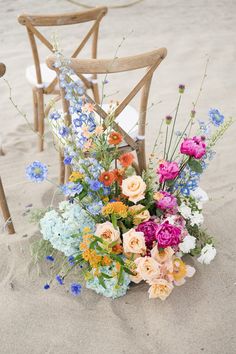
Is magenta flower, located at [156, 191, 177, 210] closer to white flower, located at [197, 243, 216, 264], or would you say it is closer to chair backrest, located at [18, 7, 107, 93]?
white flower, located at [197, 243, 216, 264]

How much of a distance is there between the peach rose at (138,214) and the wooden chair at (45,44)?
0.84 m

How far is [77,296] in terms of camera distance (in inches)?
80.0

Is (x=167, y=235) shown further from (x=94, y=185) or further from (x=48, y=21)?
(x=48, y=21)

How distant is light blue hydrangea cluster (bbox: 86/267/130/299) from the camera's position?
1.95 m

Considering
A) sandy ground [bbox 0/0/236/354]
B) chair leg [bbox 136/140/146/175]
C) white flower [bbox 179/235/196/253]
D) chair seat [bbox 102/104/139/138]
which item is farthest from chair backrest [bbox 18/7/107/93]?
white flower [bbox 179/235/196/253]

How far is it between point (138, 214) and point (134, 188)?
0.43 ft

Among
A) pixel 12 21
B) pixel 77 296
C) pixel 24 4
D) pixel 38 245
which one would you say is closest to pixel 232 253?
pixel 77 296

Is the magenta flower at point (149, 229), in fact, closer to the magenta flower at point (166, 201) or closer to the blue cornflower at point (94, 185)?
the magenta flower at point (166, 201)

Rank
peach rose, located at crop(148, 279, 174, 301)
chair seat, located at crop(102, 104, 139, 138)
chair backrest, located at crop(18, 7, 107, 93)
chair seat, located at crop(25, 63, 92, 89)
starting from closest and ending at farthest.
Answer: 1. peach rose, located at crop(148, 279, 174, 301)
2. chair seat, located at crop(102, 104, 139, 138)
3. chair backrest, located at crop(18, 7, 107, 93)
4. chair seat, located at crop(25, 63, 92, 89)

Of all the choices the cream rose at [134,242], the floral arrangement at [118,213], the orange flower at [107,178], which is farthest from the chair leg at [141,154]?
the cream rose at [134,242]

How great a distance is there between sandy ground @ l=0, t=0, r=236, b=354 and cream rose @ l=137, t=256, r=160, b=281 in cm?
24

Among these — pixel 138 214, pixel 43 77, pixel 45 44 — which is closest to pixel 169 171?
pixel 138 214

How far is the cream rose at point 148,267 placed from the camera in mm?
1810

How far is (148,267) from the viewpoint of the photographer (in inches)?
71.6
